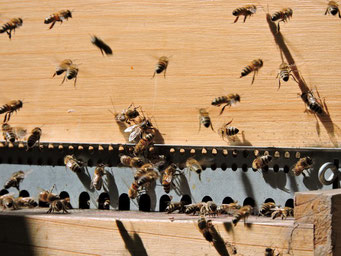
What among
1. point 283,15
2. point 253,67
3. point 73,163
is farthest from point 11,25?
point 283,15

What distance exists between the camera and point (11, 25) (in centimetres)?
465

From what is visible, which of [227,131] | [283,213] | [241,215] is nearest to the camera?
[241,215]

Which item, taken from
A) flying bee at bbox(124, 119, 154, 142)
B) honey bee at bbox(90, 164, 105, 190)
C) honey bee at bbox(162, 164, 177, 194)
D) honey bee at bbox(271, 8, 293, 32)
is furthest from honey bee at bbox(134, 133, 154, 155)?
honey bee at bbox(271, 8, 293, 32)

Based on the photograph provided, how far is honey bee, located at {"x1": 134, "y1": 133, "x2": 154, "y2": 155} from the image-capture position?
4.23m

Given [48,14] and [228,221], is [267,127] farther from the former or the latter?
[48,14]

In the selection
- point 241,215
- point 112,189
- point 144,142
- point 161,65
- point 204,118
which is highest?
point 161,65

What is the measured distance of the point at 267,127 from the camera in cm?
401

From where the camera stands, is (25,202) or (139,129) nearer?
(139,129)

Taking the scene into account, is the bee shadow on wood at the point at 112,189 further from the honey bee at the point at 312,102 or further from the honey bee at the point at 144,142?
the honey bee at the point at 312,102

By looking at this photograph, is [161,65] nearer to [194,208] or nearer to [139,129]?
[139,129]

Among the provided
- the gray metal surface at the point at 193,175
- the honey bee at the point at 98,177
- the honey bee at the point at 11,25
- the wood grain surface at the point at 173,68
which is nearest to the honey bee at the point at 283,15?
the wood grain surface at the point at 173,68

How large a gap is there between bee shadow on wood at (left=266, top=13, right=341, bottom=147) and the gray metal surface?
0.40 ft

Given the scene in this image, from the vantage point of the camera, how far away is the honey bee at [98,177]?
4.42 m

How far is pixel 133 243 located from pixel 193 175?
1.04 metres
